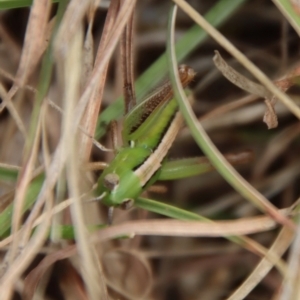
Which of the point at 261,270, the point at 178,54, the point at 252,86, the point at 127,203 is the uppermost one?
the point at 178,54

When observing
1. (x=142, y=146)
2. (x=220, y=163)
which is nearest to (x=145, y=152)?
(x=142, y=146)

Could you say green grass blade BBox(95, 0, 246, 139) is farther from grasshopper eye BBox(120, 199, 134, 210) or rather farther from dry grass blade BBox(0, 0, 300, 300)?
grasshopper eye BBox(120, 199, 134, 210)

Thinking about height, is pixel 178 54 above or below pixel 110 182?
above

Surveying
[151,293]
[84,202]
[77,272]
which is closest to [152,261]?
[151,293]

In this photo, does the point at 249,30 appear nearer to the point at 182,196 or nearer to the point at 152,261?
the point at 182,196

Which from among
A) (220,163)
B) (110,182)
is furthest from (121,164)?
(220,163)

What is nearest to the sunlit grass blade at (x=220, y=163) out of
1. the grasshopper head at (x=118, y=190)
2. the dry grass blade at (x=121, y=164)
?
the dry grass blade at (x=121, y=164)

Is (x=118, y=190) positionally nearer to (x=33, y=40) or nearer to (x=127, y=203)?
(x=127, y=203)

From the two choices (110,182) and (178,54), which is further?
(178,54)
